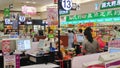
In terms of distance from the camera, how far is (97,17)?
13273mm

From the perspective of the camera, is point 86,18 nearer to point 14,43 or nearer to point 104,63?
point 14,43

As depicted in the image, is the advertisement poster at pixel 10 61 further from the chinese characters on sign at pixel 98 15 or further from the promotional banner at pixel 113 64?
the chinese characters on sign at pixel 98 15

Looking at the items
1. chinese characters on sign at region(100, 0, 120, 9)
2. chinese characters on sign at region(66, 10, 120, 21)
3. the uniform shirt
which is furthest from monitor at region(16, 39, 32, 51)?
chinese characters on sign at region(66, 10, 120, 21)

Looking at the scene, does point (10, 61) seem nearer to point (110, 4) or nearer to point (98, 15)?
point (110, 4)

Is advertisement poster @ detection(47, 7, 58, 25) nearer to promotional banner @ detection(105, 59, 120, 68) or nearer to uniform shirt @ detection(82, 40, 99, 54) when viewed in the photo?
uniform shirt @ detection(82, 40, 99, 54)

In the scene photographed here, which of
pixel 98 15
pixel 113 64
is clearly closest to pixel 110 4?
pixel 98 15

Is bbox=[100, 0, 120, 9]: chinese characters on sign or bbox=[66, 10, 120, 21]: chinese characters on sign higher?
bbox=[100, 0, 120, 9]: chinese characters on sign

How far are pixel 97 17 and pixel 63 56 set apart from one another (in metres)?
8.75

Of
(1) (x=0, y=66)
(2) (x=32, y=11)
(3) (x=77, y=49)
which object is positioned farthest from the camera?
(2) (x=32, y=11)

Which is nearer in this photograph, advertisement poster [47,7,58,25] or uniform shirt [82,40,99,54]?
uniform shirt [82,40,99,54]

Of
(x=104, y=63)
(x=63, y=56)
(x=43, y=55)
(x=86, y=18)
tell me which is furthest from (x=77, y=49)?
(x=104, y=63)

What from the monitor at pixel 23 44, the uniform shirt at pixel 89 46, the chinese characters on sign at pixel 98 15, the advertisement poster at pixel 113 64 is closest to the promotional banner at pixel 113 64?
the advertisement poster at pixel 113 64

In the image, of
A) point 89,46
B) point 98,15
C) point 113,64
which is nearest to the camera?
point 113,64

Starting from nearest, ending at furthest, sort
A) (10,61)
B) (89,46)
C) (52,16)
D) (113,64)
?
(113,64), (10,61), (89,46), (52,16)
